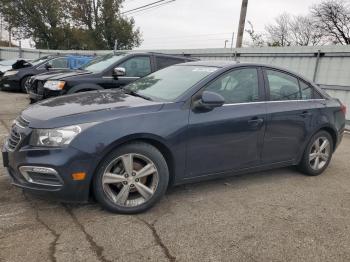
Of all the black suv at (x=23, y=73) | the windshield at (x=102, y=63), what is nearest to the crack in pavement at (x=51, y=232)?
the windshield at (x=102, y=63)

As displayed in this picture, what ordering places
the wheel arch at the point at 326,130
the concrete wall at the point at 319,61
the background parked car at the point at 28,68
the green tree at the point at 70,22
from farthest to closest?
1. the green tree at the point at 70,22
2. the background parked car at the point at 28,68
3. the concrete wall at the point at 319,61
4. the wheel arch at the point at 326,130

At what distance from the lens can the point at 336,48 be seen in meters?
8.61

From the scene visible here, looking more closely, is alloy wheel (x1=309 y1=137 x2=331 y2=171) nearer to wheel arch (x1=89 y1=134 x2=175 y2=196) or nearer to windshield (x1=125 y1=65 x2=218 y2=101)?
windshield (x1=125 y1=65 x2=218 y2=101)

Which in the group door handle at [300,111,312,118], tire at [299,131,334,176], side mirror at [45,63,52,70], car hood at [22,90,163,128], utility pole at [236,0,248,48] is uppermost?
utility pole at [236,0,248,48]

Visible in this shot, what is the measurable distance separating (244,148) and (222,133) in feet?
1.32

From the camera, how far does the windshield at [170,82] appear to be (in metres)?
3.85

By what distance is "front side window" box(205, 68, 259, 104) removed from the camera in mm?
3928

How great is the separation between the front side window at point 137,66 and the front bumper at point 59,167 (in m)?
4.71

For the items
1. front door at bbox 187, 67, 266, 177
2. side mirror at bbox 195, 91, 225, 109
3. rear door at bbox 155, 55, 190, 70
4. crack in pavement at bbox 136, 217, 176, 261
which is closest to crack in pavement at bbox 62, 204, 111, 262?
crack in pavement at bbox 136, 217, 176, 261

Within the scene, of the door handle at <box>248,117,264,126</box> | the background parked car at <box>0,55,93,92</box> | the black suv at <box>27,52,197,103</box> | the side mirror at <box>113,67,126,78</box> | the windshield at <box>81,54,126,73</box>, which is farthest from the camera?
the background parked car at <box>0,55,93,92</box>

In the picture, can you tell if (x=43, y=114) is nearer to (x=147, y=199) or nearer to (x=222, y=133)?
(x=147, y=199)

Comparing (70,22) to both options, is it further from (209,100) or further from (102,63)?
(209,100)

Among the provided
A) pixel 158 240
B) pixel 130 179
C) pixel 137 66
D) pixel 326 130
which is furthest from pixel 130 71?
pixel 158 240

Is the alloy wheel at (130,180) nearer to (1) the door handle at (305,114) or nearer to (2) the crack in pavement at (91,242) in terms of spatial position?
(2) the crack in pavement at (91,242)
